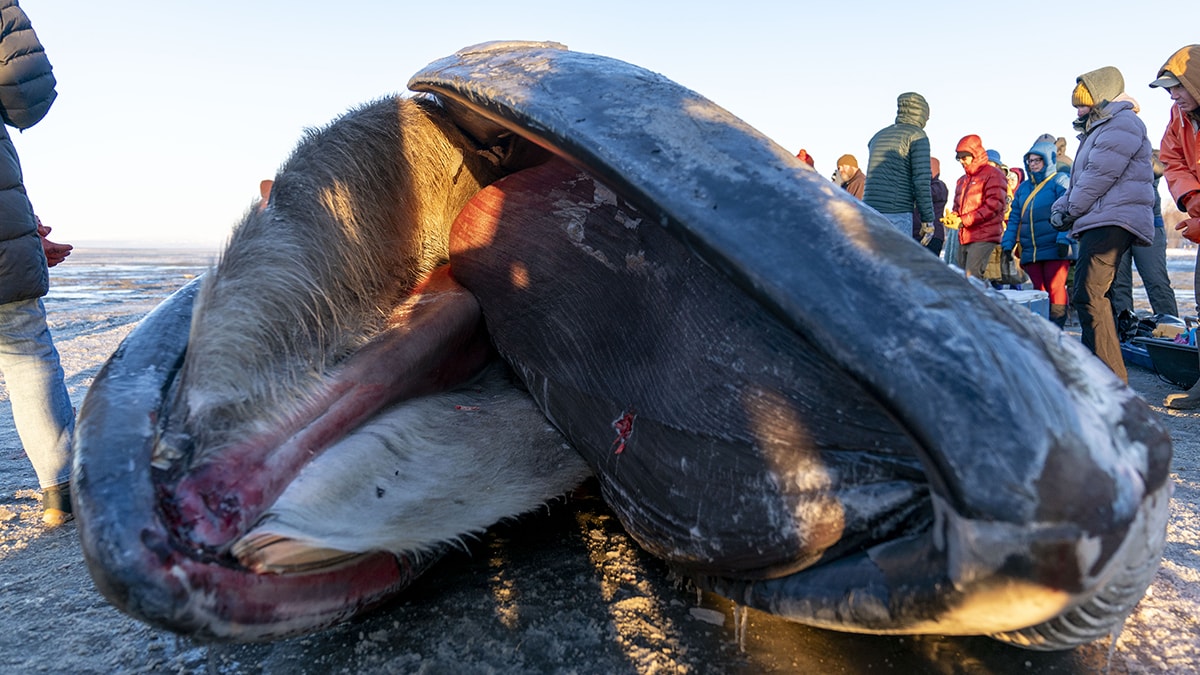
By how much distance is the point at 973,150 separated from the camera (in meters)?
7.80

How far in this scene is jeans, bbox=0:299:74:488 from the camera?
241 cm

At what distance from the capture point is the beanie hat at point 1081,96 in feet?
15.1

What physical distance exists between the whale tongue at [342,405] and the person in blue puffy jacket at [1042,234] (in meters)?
5.75

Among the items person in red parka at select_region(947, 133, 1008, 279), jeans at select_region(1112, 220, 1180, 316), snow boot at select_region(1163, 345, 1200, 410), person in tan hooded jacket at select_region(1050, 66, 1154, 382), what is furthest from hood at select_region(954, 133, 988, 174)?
snow boot at select_region(1163, 345, 1200, 410)

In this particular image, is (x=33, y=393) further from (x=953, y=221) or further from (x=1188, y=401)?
(x=953, y=221)

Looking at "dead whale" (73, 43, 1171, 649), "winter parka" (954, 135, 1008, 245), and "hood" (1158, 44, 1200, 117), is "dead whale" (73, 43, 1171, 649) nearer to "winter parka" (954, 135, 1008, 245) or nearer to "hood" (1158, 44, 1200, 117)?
"hood" (1158, 44, 1200, 117)

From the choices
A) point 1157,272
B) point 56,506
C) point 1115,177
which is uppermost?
point 1115,177

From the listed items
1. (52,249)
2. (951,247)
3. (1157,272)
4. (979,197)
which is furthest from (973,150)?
(52,249)

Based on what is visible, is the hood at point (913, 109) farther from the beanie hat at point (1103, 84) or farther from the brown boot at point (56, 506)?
the brown boot at point (56, 506)

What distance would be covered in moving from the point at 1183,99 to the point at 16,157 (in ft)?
16.8

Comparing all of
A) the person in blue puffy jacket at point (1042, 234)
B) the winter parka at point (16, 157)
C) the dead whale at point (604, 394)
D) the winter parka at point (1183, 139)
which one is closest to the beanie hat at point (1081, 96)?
the winter parka at point (1183, 139)

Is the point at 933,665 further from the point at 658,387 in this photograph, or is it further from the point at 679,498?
the point at 658,387

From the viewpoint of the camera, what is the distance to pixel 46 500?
2.36 m

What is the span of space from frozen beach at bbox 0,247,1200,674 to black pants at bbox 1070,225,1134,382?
256 cm
